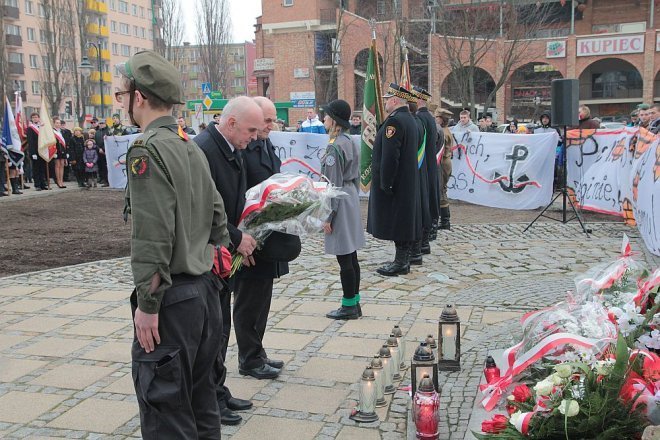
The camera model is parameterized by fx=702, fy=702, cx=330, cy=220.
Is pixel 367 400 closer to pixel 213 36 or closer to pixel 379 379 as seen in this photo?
pixel 379 379

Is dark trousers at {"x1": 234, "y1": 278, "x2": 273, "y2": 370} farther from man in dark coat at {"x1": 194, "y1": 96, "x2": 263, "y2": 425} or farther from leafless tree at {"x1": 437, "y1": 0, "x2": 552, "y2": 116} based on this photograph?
leafless tree at {"x1": 437, "y1": 0, "x2": 552, "y2": 116}

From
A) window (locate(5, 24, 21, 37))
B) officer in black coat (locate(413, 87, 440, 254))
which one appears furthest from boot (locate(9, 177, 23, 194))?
window (locate(5, 24, 21, 37))

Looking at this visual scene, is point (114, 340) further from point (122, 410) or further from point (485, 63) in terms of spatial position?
point (485, 63)

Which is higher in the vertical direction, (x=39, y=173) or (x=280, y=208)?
(x=280, y=208)

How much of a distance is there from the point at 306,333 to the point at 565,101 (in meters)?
7.00

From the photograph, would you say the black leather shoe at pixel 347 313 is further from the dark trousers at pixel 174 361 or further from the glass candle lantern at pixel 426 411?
the dark trousers at pixel 174 361

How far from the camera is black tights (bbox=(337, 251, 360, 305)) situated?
6.40 meters

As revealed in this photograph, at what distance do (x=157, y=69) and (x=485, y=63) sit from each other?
44.1 meters

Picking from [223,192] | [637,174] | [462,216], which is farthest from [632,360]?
[462,216]

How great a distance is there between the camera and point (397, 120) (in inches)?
303

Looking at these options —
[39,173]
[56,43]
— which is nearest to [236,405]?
[39,173]

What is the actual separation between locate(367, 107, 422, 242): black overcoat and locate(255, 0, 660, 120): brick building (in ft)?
102

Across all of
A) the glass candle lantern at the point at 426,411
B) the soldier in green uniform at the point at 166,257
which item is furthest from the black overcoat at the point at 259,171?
the soldier in green uniform at the point at 166,257

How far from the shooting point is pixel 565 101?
11.2 m
